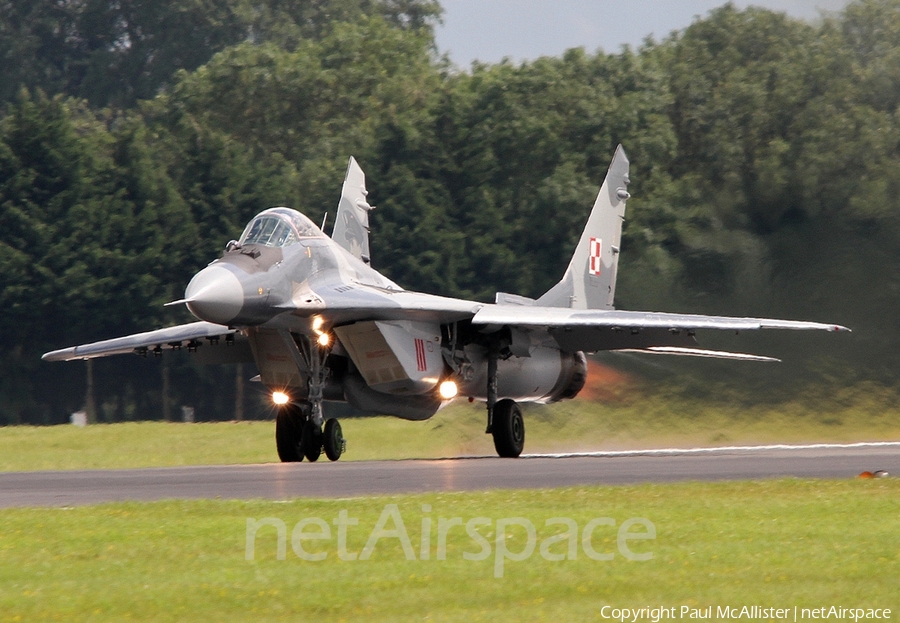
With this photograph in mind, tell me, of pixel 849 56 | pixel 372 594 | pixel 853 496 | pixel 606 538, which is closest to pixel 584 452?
pixel 853 496

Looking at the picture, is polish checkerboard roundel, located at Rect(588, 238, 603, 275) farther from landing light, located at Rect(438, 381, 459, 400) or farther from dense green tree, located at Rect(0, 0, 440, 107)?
dense green tree, located at Rect(0, 0, 440, 107)

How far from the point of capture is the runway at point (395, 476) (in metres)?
13.0

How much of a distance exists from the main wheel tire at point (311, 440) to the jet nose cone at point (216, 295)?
254cm

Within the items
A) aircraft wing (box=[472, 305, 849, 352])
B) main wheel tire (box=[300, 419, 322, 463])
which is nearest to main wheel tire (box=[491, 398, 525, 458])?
aircraft wing (box=[472, 305, 849, 352])

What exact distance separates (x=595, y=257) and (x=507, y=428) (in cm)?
475

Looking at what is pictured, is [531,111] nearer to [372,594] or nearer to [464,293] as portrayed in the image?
[464,293]

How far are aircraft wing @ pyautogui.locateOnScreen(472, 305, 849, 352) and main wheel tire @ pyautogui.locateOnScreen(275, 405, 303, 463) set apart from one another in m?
2.70

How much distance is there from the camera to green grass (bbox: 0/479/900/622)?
25.0 ft

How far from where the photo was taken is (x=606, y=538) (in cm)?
937

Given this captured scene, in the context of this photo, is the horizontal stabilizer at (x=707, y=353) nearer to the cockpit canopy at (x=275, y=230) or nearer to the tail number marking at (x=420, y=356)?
the tail number marking at (x=420, y=356)

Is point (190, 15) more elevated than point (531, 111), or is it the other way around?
point (190, 15)

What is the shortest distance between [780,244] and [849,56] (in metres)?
23.0

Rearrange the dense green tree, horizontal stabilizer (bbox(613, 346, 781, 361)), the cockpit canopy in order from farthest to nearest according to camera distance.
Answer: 1. the dense green tree
2. horizontal stabilizer (bbox(613, 346, 781, 361))
3. the cockpit canopy

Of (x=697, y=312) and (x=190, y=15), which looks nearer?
(x=697, y=312)
